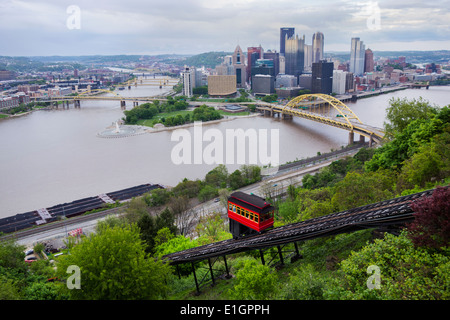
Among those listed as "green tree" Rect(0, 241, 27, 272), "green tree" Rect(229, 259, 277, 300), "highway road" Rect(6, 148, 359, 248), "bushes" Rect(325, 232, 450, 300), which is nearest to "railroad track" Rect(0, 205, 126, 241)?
"highway road" Rect(6, 148, 359, 248)

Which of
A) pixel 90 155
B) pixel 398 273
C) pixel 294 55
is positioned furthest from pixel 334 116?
pixel 294 55

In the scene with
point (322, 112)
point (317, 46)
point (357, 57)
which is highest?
point (317, 46)

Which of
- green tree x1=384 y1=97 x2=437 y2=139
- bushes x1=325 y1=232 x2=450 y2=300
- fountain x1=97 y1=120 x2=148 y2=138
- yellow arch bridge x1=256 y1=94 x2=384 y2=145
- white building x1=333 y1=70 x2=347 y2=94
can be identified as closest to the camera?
bushes x1=325 y1=232 x2=450 y2=300

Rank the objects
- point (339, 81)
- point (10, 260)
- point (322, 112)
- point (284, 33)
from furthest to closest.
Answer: point (284, 33), point (339, 81), point (322, 112), point (10, 260)

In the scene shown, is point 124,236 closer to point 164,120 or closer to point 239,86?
point 164,120

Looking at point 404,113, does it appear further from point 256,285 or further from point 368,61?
point 368,61

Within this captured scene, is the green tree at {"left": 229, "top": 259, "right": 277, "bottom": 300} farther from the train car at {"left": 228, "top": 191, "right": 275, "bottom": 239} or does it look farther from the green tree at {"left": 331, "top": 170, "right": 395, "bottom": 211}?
the green tree at {"left": 331, "top": 170, "right": 395, "bottom": 211}

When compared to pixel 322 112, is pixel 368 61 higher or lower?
higher
